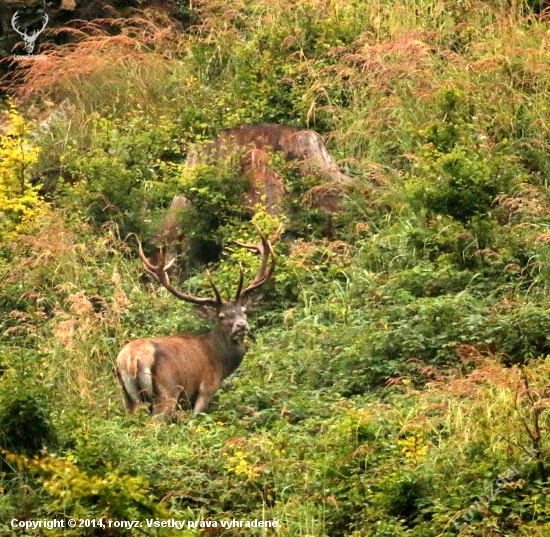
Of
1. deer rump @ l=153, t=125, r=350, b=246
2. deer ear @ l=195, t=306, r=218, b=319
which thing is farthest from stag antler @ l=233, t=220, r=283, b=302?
deer rump @ l=153, t=125, r=350, b=246

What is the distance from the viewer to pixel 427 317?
40.0 feet

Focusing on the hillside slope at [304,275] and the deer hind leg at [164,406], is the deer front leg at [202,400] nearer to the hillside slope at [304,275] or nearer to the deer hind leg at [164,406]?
the hillside slope at [304,275]

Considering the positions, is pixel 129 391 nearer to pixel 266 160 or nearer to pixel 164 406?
pixel 164 406

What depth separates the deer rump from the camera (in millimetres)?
15797

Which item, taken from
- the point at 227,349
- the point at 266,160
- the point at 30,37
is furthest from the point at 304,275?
the point at 30,37

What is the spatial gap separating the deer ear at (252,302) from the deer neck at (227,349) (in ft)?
1.19

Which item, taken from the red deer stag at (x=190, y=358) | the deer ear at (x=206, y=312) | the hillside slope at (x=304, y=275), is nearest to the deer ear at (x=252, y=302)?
the red deer stag at (x=190, y=358)

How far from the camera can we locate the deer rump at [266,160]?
51.8 feet

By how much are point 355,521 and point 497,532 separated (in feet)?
3.47

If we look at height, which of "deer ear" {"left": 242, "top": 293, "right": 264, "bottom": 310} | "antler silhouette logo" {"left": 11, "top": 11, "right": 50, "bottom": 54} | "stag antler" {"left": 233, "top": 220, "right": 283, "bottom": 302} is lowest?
"antler silhouette logo" {"left": 11, "top": 11, "right": 50, "bottom": 54}

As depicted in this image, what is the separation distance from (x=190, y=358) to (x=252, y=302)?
39.4 inches

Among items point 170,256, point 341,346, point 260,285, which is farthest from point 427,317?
point 170,256

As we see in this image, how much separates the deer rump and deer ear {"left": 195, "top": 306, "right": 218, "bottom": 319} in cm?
279

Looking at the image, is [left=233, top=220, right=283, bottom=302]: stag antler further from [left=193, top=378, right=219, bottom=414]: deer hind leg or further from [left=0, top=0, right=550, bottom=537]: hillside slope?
[left=193, top=378, right=219, bottom=414]: deer hind leg
